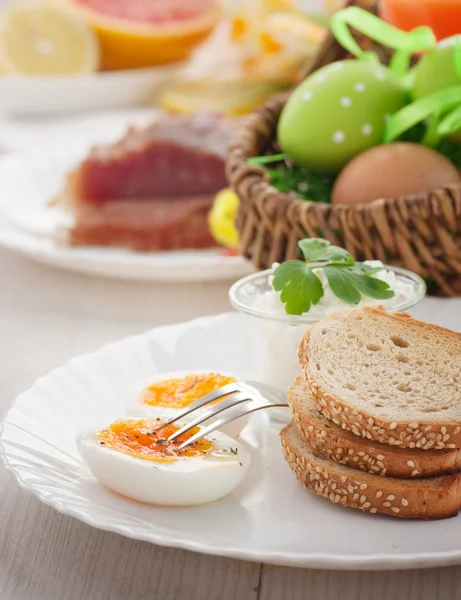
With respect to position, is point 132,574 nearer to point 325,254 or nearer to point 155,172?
point 325,254

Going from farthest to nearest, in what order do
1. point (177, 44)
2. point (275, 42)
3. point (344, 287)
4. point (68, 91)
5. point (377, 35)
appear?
point (177, 44) → point (68, 91) → point (275, 42) → point (377, 35) → point (344, 287)

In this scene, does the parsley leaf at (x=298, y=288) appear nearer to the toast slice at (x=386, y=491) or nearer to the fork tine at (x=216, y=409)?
the fork tine at (x=216, y=409)

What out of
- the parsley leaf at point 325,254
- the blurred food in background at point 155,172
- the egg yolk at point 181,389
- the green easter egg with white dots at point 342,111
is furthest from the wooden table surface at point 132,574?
the blurred food in background at point 155,172

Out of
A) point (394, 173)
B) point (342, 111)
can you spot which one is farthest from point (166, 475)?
point (342, 111)

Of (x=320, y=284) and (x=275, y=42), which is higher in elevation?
(x=320, y=284)

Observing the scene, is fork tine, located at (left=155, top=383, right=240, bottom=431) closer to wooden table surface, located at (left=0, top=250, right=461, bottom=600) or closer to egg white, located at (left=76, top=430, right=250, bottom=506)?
egg white, located at (left=76, top=430, right=250, bottom=506)

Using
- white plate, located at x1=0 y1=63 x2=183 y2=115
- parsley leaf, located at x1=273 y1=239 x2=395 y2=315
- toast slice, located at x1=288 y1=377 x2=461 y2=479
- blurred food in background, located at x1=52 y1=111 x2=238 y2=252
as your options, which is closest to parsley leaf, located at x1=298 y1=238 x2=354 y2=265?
parsley leaf, located at x1=273 y1=239 x2=395 y2=315

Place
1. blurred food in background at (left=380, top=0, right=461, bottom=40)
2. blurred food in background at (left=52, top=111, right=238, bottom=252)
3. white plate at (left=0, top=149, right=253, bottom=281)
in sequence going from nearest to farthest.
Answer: blurred food in background at (left=380, top=0, right=461, bottom=40) < white plate at (left=0, top=149, right=253, bottom=281) < blurred food in background at (left=52, top=111, right=238, bottom=252)
